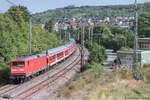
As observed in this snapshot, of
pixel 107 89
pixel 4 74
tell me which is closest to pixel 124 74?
pixel 107 89

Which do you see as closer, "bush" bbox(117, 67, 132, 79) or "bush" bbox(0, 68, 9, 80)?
"bush" bbox(117, 67, 132, 79)

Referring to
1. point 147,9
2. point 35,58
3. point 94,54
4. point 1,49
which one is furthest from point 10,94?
point 147,9

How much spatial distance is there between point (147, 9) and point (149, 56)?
73766mm

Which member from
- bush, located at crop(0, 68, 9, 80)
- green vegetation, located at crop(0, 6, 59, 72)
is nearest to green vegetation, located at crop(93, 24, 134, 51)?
green vegetation, located at crop(0, 6, 59, 72)

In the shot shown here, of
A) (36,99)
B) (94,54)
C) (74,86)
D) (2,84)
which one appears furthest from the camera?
(94,54)

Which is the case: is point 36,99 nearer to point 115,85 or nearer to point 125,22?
point 115,85

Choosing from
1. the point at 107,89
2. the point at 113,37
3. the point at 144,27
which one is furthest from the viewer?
the point at 113,37

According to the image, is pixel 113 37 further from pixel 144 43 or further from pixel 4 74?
pixel 4 74

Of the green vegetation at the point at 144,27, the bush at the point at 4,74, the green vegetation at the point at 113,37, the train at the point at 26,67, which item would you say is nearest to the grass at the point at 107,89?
the train at the point at 26,67

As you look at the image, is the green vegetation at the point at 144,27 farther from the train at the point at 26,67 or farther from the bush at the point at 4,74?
the bush at the point at 4,74

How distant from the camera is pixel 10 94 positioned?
92.2 ft

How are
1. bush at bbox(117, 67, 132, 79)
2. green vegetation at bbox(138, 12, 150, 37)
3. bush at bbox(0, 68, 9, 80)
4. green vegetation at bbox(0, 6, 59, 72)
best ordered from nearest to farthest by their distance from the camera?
bush at bbox(117, 67, 132, 79) < bush at bbox(0, 68, 9, 80) < green vegetation at bbox(0, 6, 59, 72) < green vegetation at bbox(138, 12, 150, 37)

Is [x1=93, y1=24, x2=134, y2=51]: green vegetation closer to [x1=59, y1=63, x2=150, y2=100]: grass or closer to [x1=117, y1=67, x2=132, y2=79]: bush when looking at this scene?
[x1=117, y1=67, x2=132, y2=79]: bush

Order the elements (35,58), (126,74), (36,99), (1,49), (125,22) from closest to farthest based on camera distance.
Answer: (36,99), (126,74), (35,58), (1,49), (125,22)
